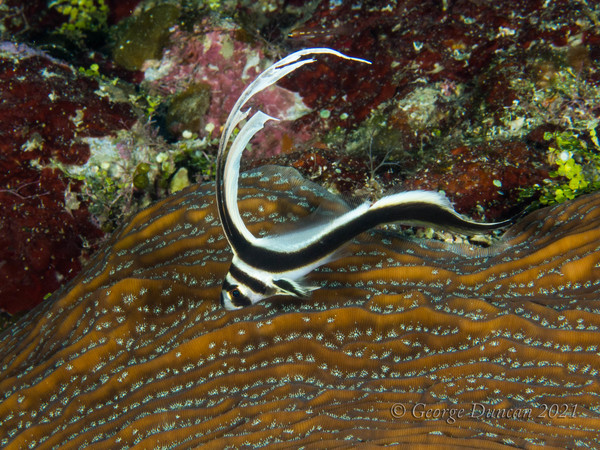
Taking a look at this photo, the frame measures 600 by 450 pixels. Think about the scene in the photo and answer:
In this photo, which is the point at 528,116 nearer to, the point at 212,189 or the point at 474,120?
the point at 474,120

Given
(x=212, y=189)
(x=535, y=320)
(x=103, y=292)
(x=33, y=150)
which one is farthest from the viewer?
(x=33, y=150)

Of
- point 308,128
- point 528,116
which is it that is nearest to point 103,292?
point 308,128

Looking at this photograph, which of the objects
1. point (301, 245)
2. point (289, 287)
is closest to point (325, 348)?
point (289, 287)

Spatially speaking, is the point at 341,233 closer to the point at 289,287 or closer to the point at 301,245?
the point at 301,245

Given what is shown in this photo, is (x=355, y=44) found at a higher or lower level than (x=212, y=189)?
higher

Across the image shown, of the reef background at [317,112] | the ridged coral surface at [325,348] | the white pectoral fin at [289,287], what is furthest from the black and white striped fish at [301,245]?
the reef background at [317,112]

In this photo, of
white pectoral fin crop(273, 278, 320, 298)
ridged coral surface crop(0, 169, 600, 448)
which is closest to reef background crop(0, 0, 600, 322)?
ridged coral surface crop(0, 169, 600, 448)

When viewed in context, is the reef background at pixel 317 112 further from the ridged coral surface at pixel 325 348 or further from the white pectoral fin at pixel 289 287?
the white pectoral fin at pixel 289 287
